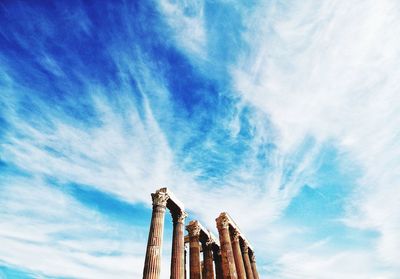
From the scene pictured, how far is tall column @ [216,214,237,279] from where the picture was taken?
17.8m

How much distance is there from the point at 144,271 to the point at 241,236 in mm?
Result: 13522

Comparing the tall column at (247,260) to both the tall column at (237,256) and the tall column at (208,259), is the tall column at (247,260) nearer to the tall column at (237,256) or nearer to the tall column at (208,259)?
the tall column at (237,256)

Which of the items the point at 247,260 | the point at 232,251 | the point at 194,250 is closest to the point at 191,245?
the point at 194,250

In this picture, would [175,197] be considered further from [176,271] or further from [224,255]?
[224,255]

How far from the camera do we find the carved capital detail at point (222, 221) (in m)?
20.3

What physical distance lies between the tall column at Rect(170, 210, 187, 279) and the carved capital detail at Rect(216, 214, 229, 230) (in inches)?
178

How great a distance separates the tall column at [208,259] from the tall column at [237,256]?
199cm

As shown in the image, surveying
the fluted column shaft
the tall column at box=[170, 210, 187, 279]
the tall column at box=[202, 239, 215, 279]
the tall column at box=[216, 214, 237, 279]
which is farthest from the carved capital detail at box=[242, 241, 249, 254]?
the tall column at box=[170, 210, 187, 279]

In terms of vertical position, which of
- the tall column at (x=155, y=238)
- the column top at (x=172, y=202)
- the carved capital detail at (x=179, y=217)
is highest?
the column top at (x=172, y=202)

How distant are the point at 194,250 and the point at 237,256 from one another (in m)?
4.73

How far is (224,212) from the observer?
2142 centimetres

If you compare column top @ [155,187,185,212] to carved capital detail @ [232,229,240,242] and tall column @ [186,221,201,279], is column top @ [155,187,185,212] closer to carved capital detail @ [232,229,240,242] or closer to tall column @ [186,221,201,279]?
tall column @ [186,221,201,279]

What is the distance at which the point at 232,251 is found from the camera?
20.1 metres

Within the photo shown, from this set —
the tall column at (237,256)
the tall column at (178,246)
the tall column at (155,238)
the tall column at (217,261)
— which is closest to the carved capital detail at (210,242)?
the tall column at (217,261)
